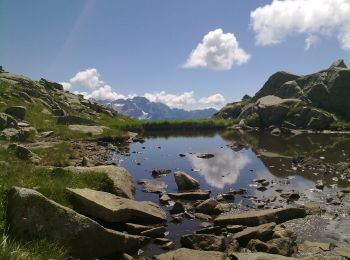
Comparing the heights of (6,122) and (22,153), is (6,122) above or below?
above

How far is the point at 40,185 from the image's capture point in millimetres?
17344

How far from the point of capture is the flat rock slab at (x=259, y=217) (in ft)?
64.2

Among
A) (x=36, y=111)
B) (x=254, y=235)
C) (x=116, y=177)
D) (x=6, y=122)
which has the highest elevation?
(x=36, y=111)

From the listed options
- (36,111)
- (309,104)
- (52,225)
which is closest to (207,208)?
(52,225)

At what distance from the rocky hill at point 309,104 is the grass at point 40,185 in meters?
83.2

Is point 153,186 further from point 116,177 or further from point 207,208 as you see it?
point 207,208

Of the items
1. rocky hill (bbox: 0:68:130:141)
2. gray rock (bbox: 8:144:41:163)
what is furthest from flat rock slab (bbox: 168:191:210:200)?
rocky hill (bbox: 0:68:130:141)

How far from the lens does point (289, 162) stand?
1639 inches

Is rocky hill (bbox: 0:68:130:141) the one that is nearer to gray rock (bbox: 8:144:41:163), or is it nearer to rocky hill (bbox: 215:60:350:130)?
gray rock (bbox: 8:144:41:163)

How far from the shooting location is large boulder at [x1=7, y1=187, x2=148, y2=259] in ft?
42.8

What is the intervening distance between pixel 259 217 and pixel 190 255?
618 centimetres

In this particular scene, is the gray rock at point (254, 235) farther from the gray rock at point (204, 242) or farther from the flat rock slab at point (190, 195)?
the flat rock slab at point (190, 195)

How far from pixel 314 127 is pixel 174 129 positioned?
125 feet

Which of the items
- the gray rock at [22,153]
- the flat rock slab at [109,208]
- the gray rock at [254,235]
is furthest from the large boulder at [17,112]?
the gray rock at [254,235]
